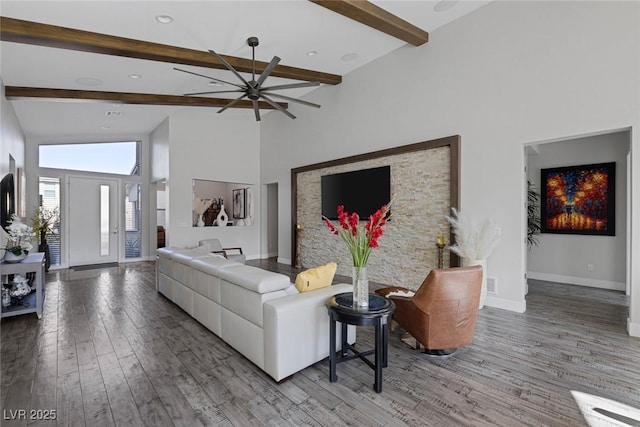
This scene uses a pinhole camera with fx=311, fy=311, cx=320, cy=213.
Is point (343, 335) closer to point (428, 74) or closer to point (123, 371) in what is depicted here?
point (123, 371)

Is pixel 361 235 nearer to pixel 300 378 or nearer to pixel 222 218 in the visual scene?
pixel 300 378

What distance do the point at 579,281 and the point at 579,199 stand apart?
145cm

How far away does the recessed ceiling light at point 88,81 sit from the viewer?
499cm

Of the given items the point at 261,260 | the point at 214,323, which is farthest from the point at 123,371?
the point at 261,260

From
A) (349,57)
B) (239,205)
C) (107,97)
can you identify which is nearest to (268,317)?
(349,57)

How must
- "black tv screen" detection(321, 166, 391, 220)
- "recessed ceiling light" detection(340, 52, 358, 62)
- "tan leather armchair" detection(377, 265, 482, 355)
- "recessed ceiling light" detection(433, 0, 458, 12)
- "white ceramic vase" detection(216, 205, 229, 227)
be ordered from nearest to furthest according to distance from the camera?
"tan leather armchair" detection(377, 265, 482, 355), "recessed ceiling light" detection(433, 0, 458, 12), "recessed ceiling light" detection(340, 52, 358, 62), "black tv screen" detection(321, 166, 391, 220), "white ceramic vase" detection(216, 205, 229, 227)

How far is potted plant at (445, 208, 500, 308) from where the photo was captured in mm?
4102

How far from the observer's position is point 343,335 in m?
2.73

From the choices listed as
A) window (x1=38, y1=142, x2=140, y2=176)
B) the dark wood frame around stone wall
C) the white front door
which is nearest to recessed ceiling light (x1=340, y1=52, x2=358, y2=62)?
the dark wood frame around stone wall

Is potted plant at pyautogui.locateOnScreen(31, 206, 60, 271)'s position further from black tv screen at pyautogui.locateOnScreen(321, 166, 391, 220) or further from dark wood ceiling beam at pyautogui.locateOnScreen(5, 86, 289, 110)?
black tv screen at pyautogui.locateOnScreen(321, 166, 391, 220)

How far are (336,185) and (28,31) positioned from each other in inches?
193

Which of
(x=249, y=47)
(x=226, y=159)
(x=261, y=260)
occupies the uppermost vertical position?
(x=249, y=47)

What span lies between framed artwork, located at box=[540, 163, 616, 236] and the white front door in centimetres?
1012

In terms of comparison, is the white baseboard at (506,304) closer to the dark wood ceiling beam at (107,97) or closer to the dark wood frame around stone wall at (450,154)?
the dark wood frame around stone wall at (450,154)
